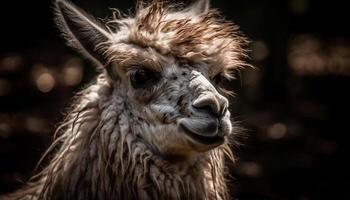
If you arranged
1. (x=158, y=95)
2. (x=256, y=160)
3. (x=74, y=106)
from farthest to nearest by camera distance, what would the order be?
(x=256, y=160) → (x=74, y=106) → (x=158, y=95)

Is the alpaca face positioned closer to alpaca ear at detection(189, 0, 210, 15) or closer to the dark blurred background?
alpaca ear at detection(189, 0, 210, 15)

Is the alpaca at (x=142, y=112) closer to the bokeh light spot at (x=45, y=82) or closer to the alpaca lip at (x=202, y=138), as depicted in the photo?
the alpaca lip at (x=202, y=138)

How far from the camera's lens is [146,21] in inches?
174

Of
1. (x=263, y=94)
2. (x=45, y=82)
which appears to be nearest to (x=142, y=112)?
(x=263, y=94)

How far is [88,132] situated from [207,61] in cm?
83

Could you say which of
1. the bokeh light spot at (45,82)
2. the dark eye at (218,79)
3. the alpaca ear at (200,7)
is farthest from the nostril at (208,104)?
the bokeh light spot at (45,82)

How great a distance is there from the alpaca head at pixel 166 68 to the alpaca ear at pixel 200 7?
1.08 ft

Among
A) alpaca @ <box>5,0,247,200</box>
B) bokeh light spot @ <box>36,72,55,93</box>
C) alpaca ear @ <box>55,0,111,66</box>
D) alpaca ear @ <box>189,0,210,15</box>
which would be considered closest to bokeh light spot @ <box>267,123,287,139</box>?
bokeh light spot @ <box>36,72,55,93</box>

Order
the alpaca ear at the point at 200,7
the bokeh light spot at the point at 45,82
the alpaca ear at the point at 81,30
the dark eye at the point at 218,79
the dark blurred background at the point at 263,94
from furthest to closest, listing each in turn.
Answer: the bokeh light spot at the point at 45,82 < the dark blurred background at the point at 263,94 < the alpaca ear at the point at 200,7 < the dark eye at the point at 218,79 < the alpaca ear at the point at 81,30

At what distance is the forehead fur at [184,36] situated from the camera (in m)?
4.30

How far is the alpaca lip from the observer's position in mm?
4055

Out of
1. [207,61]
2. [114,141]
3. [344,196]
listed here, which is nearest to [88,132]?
[114,141]

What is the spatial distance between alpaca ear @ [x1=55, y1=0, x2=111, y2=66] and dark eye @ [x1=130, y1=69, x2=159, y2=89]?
26 centimetres

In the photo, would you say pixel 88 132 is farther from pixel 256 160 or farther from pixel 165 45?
pixel 256 160
